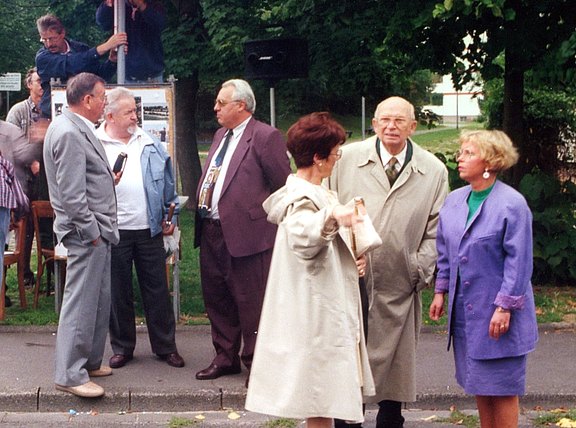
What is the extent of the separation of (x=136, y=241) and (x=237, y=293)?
933 millimetres

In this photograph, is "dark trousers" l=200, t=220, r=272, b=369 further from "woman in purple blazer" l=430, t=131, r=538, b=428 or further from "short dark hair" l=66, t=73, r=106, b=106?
"woman in purple blazer" l=430, t=131, r=538, b=428

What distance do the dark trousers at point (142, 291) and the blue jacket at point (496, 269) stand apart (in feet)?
9.69

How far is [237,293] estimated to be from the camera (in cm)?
769

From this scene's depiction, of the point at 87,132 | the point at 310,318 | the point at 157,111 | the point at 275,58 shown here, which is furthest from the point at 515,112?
the point at 310,318

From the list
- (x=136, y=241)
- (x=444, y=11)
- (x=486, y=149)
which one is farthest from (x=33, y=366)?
(x=444, y=11)

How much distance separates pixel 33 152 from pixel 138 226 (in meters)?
2.78

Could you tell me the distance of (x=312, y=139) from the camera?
533cm

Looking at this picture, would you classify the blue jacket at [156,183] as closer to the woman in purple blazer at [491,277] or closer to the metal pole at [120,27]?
the metal pole at [120,27]

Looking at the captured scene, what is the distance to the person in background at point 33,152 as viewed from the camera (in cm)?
1050

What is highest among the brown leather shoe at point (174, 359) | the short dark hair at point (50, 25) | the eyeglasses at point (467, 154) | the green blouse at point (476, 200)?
the short dark hair at point (50, 25)

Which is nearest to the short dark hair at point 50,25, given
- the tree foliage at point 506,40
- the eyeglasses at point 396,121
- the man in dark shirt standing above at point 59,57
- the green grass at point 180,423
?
the man in dark shirt standing above at point 59,57

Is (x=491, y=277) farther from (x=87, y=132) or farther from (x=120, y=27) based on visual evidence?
(x=120, y=27)

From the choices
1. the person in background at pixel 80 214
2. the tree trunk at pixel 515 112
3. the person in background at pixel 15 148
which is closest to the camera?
the person in background at pixel 80 214

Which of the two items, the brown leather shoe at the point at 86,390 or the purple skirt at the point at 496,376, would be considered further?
the brown leather shoe at the point at 86,390
